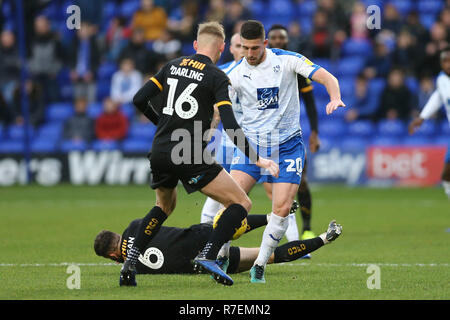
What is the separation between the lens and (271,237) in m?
7.74

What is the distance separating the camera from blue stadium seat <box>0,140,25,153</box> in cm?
2038

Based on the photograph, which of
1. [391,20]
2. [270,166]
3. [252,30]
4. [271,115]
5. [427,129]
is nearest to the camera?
[270,166]

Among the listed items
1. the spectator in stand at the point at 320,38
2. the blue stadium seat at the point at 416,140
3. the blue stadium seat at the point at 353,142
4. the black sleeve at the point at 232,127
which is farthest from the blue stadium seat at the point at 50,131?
the black sleeve at the point at 232,127

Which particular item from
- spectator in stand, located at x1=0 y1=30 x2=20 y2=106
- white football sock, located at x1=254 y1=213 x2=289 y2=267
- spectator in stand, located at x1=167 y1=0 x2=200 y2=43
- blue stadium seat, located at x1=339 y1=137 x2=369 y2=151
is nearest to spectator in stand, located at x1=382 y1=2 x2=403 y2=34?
blue stadium seat, located at x1=339 y1=137 x2=369 y2=151

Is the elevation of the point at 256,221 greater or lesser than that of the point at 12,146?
greater

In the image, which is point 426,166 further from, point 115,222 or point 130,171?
point 115,222

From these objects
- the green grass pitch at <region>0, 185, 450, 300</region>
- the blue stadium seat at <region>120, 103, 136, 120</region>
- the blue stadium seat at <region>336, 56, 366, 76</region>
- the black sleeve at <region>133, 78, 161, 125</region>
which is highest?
the blue stadium seat at <region>336, 56, 366, 76</region>

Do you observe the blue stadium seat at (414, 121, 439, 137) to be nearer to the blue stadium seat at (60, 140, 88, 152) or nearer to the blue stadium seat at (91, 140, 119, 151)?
the blue stadium seat at (91, 140, 119, 151)

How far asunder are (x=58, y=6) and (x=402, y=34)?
9.86 metres

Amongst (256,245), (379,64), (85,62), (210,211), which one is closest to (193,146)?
(210,211)

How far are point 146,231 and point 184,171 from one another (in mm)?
647

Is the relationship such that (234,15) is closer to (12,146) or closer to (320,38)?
(320,38)

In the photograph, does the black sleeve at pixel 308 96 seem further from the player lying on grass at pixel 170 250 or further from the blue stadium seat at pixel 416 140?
the blue stadium seat at pixel 416 140

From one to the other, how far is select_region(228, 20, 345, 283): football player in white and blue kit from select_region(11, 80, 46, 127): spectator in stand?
14.5m
